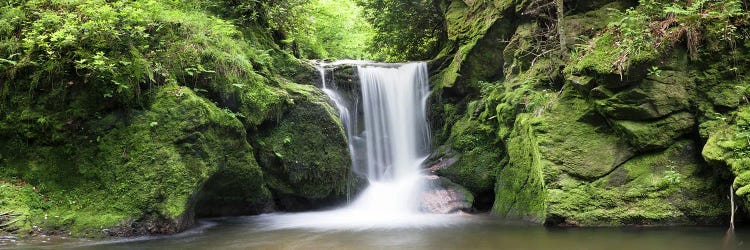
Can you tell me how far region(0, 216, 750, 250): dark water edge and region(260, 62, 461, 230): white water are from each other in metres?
1.59

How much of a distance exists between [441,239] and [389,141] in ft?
18.7

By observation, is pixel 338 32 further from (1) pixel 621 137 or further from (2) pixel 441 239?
(2) pixel 441 239

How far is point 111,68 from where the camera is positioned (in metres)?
7.07

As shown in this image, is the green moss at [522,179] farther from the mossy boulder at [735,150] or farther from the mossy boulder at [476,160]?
the mossy boulder at [735,150]

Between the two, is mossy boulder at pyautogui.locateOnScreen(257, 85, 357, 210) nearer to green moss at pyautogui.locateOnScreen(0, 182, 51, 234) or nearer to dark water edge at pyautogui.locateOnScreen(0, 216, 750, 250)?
dark water edge at pyautogui.locateOnScreen(0, 216, 750, 250)

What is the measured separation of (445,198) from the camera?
33.0 feet

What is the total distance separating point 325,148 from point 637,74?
562cm

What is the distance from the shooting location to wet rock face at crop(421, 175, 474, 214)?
9836mm

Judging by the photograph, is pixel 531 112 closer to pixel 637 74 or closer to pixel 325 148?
pixel 637 74

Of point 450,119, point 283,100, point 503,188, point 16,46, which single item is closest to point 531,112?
point 503,188

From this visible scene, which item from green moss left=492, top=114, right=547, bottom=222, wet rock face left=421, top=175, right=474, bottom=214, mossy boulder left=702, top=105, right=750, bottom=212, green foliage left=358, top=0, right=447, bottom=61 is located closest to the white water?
wet rock face left=421, top=175, right=474, bottom=214

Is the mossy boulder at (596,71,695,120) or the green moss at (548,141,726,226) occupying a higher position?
the mossy boulder at (596,71,695,120)

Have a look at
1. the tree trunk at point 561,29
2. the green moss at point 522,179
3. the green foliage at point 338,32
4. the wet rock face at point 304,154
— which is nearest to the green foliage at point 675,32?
the tree trunk at point 561,29

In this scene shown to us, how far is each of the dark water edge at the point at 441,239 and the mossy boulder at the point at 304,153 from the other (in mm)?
1834
